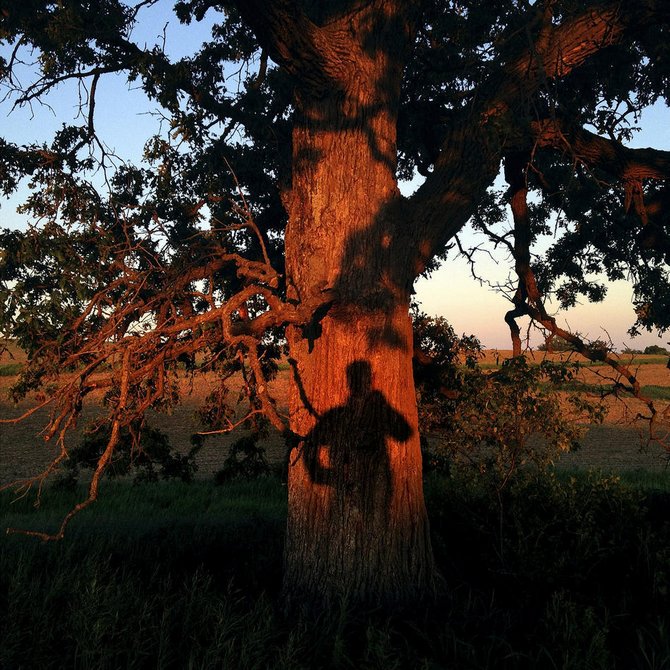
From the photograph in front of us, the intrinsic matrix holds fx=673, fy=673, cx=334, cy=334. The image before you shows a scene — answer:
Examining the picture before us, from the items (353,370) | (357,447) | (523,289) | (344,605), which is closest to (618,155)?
(523,289)

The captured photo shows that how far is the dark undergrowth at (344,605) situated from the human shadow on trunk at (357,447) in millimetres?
1165

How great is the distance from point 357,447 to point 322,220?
247 centimetres

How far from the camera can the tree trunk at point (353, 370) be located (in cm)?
677

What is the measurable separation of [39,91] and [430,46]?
629 cm

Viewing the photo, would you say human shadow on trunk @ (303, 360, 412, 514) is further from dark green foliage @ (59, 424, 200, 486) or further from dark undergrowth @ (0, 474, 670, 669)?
dark green foliage @ (59, 424, 200, 486)

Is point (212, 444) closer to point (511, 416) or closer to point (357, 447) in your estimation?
point (511, 416)

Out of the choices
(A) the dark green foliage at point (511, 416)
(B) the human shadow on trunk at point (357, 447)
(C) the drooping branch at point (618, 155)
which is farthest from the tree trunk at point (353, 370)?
(C) the drooping branch at point (618, 155)

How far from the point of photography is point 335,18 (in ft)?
25.4

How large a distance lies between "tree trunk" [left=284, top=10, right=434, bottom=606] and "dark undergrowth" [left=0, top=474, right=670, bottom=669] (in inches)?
20.4

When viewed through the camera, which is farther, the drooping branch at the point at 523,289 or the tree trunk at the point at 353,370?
the drooping branch at the point at 523,289

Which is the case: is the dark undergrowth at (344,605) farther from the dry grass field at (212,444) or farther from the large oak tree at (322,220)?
the dry grass field at (212,444)

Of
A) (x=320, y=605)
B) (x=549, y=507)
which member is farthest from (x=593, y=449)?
(x=320, y=605)

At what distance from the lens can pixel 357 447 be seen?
22.4 ft

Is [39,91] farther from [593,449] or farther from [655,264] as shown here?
[593,449]
